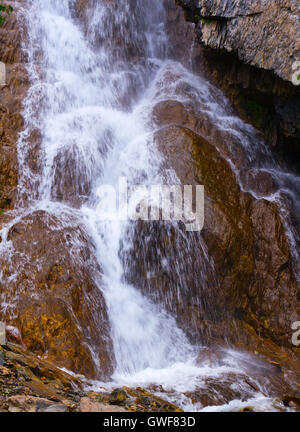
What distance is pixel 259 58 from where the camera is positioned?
8344mm

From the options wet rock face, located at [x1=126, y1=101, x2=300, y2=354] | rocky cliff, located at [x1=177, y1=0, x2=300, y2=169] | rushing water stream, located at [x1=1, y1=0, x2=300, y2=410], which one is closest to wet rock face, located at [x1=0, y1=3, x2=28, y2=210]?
rushing water stream, located at [x1=1, y1=0, x2=300, y2=410]

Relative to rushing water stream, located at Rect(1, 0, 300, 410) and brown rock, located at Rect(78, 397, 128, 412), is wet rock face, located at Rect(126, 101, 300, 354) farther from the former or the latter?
brown rock, located at Rect(78, 397, 128, 412)

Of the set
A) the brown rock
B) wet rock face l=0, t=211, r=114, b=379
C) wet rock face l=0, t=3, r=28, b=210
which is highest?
wet rock face l=0, t=3, r=28, b=210

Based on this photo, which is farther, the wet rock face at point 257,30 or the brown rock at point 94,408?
the wet rock face at point 257,30

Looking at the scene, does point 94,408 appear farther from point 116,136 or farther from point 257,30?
point 257,30

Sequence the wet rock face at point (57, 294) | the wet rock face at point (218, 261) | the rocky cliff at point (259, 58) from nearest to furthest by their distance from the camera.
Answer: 1. the wet rock face at point (57, 294)
2. the wet rock face at point (218, 261)
3. the rocky cliff at point (259, 58)

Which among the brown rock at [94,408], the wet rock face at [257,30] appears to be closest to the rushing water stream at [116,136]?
the wet rock face at [257,30]

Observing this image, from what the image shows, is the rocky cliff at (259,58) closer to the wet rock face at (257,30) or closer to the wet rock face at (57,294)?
the wet rock face at (257,30)

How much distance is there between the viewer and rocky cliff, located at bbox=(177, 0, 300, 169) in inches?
306

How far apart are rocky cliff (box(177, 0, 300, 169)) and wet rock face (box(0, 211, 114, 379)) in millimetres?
5333

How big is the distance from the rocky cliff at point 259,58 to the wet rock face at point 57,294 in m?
5.33


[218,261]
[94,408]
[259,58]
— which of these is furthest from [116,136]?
[94,408]

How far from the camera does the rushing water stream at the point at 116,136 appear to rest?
634 cm

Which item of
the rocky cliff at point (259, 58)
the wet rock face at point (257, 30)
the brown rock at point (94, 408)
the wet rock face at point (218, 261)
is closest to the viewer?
the brown rock at point (94, 408)
